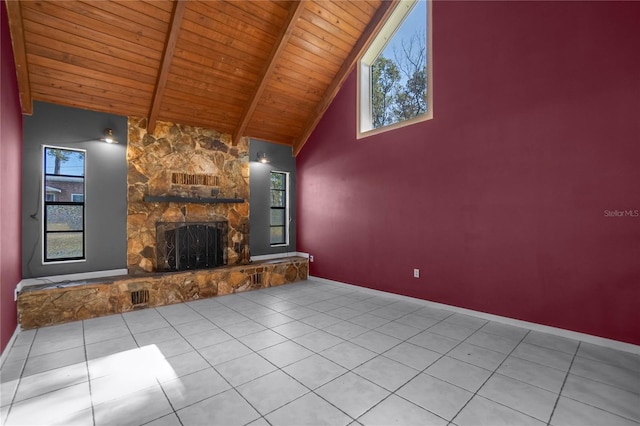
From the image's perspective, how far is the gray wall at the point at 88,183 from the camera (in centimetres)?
381

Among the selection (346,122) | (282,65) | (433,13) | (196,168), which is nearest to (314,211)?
(346,122)

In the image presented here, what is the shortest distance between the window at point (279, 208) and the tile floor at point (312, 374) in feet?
9.27

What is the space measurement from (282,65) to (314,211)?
282cm

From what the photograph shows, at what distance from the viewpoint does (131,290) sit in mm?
4082

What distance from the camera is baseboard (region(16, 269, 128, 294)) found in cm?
373

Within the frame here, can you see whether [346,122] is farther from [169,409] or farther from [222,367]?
[169,409]

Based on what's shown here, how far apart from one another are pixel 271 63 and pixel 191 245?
11.0ft

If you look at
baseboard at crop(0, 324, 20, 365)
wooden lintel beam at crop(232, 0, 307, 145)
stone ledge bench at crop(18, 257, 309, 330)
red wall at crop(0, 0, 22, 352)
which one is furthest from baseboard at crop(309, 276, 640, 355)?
red wall at crop(0, 0, 22, 352)

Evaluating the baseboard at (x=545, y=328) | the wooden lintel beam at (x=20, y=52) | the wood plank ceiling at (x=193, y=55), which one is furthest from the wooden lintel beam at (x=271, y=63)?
the baseboard at (x=545, y=328)

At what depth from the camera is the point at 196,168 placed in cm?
530

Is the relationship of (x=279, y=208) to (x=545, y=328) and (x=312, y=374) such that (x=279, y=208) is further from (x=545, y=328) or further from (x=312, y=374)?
(x=545, y=328)

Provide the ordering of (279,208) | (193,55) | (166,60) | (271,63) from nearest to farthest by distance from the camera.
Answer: (166,60)
(193,55)
(271,63)
(279,208)

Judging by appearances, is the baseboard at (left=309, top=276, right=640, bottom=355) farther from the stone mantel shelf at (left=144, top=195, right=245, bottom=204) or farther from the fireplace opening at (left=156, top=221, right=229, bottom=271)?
the stone mantel shelf at (left=144, top=195, right=245, bottom=204)

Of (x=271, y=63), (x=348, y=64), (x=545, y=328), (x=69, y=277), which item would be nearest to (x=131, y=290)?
(x=69, y=277)
